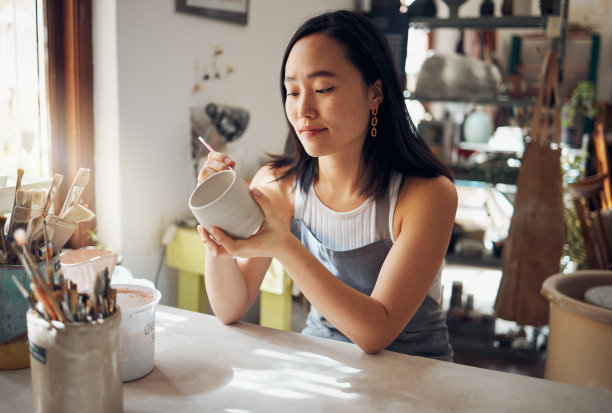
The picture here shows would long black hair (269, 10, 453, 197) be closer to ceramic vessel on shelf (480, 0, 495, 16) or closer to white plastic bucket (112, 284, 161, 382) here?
white plastic bucket (112, 284, 161, 382)

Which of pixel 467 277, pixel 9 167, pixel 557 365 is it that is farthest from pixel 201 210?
pixel 467 277

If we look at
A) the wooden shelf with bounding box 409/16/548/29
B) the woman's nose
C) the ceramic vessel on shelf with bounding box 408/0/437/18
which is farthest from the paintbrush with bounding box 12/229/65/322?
the ceramic vessel on shelf with bounding box 408/0/437/18

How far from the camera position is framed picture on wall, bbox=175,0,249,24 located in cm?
219

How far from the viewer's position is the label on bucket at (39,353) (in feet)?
2.17

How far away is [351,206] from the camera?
4.51 feet

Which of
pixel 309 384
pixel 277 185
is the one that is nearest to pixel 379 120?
pixel 277 185

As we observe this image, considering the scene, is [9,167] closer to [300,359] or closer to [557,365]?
[300,359]

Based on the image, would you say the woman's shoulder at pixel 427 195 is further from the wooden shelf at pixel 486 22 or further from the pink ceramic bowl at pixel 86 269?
the wooden shelf at pixel 486 22

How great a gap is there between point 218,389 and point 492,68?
2.56 metres

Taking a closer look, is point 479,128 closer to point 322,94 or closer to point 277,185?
point 277,185

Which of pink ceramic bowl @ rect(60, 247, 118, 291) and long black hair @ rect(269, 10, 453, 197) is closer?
pink ceramic bowl @ rect(60, 247, 118, 291)

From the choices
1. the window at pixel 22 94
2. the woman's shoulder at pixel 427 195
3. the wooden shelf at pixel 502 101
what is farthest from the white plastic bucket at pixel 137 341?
the wooden shelf at pixel 502 101

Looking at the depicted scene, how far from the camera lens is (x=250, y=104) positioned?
271cm

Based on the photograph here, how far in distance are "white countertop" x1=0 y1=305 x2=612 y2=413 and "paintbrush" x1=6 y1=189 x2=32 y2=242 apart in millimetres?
233
